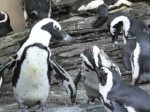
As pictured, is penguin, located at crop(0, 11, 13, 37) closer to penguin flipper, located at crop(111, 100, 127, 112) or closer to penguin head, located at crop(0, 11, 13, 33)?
penguin head, located at crop(0, 11, 13, 33)

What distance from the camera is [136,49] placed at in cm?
545

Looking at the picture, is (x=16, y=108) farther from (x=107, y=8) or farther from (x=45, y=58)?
(x=107, y=8)

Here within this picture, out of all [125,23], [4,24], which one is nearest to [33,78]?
[125,23]

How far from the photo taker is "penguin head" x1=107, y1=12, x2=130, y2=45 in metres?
5.63

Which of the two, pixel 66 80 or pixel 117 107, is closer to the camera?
pixel 117 107

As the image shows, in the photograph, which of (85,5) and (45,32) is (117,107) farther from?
(85,5)

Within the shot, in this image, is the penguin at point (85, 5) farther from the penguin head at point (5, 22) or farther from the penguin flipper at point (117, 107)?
the penguin flipper at point (117, 107)

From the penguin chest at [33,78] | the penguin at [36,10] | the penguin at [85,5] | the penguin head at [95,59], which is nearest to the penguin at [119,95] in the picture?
the penguin head at [95,59]

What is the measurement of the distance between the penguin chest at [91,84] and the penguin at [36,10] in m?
1.78

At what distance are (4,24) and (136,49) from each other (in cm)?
201

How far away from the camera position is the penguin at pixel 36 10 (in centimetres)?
682

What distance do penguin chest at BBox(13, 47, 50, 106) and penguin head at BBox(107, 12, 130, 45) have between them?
3.53ft

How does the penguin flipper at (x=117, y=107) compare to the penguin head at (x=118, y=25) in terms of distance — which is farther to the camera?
the penguin head at (x=118, y=25)

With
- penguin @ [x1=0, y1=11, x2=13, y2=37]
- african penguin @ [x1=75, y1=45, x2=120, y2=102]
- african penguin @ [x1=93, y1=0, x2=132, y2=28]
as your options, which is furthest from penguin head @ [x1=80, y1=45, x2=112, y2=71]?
penguin @ [x1=0, y1=11, x2=13, y2=37]
